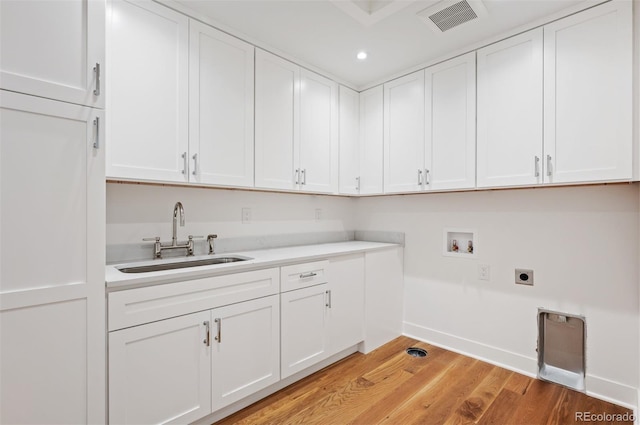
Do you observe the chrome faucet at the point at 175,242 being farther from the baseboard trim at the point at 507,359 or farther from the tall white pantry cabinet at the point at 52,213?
the baseboard trim at the point at 507,359

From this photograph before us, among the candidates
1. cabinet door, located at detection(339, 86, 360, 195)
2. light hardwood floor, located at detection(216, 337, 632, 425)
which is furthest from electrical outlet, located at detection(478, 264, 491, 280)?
cabinet door, located at detection(339, 86, 360, 195)

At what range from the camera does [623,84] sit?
5.74 feet

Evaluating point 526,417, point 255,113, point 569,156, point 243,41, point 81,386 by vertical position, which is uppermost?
point 243,41

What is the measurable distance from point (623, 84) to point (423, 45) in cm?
121

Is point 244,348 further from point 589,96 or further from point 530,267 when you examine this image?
point 589,96

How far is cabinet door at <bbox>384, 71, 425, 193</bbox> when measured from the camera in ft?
8.66

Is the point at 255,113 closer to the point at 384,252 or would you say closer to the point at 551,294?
the point at 384,252

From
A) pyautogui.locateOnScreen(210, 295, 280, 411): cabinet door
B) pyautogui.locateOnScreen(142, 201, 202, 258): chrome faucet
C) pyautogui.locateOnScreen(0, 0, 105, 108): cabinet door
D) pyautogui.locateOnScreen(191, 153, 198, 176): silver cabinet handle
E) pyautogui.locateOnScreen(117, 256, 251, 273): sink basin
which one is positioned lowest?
pyautogui.locateOnScreen(210, 295, 280, 411): cabinet door

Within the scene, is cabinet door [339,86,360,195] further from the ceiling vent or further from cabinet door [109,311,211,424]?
cabinet door [109,311,211,424]

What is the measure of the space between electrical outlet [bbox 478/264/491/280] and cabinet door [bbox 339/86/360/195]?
1.26m

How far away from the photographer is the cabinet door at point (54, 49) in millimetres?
1175

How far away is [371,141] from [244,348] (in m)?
2.10

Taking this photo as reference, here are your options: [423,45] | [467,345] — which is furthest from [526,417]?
[423,45]

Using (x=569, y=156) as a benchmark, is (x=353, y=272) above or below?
below
